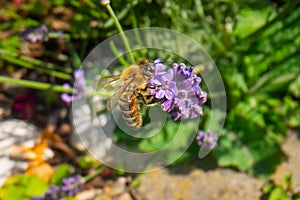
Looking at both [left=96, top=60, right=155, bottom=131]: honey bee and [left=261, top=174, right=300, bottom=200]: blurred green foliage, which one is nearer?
[left=96, top=60, right=155, bottom=131]: honey bee

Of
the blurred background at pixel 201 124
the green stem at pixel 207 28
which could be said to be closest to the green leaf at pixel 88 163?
the blurred background at pixel 201 124

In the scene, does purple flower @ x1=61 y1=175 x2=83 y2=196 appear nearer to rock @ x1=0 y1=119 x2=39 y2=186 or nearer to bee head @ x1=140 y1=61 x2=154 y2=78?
rock @ x1=0 y1=119 x2=39 y2=186

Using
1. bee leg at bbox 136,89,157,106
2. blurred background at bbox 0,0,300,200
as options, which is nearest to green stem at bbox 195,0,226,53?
blurred background at bbox 0,0,300,200

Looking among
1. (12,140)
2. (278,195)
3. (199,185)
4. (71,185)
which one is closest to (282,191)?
(278,195)

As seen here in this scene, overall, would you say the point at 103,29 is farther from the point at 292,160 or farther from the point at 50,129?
the point at 292,160

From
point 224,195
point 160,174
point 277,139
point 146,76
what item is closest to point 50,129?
point 160,174

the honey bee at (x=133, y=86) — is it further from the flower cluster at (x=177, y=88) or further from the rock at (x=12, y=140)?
the rock at (x=12, y=140)
